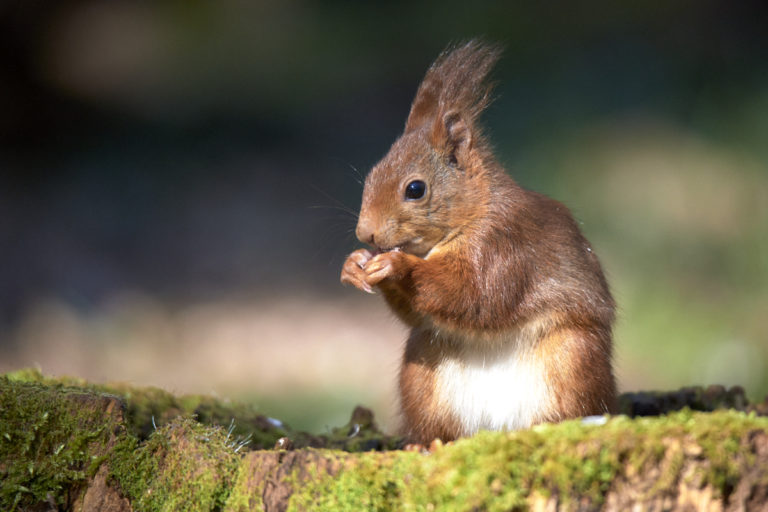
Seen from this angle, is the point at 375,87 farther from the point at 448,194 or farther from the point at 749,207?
the point at 448,194

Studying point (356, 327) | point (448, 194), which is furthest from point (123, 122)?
point (448, 194)

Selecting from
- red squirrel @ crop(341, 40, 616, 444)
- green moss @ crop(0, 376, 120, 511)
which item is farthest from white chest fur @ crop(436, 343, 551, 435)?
green moss @ crop(0, 376, 120, 511)

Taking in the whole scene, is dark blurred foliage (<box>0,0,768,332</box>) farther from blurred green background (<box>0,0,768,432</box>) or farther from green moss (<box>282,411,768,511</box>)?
green moss (<box>282,411,768,511</box>)

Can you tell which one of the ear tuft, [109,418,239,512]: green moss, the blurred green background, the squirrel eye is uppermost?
the blurred green background

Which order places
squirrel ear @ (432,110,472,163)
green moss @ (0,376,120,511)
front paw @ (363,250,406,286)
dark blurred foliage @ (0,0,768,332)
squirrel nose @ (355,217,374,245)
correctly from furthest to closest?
dark blurred foliage @ (0,0,768,332) → squirrel ear @ (432,110,472,163) → squirrel nose @ (355,217,374,245) → front paw @ (363,250,406,286) → green moss @ (0,376,120,511)

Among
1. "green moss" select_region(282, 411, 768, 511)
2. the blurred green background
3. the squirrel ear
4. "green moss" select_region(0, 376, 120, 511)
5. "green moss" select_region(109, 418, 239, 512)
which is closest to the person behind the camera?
"green moss" select_region(282, 411, 768, 511)

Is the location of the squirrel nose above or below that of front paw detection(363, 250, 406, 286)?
above

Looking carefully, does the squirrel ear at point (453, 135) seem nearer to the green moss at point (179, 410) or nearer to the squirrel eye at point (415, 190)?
the squirrel eye at point (415, 190)

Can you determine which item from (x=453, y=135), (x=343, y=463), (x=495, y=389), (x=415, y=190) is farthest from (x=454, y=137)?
(x=343, y=463)
